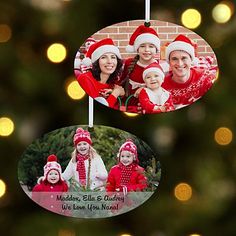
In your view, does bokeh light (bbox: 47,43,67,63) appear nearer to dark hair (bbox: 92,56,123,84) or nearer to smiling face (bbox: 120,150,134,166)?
dark hair (bbox: 92,56,123,84)

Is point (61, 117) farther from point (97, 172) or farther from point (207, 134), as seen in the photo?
point (207, 134)

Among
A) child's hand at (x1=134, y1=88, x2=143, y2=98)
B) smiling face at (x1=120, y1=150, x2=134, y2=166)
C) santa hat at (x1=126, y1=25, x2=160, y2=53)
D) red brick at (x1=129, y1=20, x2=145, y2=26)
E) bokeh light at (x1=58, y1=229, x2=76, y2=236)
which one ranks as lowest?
bokeh light at (x1=58, y1=229, x2=76, y2=236)

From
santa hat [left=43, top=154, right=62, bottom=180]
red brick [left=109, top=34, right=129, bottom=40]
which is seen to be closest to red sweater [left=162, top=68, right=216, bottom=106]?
red brick [left=109, top=34, right=129, bottom=40]

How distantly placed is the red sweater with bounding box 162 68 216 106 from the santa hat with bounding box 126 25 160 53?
7cm

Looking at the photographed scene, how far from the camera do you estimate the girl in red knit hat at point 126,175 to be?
105 centimetres

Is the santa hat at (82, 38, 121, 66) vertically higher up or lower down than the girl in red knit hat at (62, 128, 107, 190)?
higher up

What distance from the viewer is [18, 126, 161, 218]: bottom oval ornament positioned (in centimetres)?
104

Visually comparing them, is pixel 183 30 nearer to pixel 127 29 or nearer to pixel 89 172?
pixel 127 29

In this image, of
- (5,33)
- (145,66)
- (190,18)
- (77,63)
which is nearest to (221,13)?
(190,18)

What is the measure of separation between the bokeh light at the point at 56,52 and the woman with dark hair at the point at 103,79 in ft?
0.16

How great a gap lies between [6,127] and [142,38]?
11.1 inches

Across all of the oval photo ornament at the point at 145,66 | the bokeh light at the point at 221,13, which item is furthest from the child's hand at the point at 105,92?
the bokeh light at the point at 221,13

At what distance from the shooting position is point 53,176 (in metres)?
1.05

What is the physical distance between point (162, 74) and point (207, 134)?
0.43 feet
